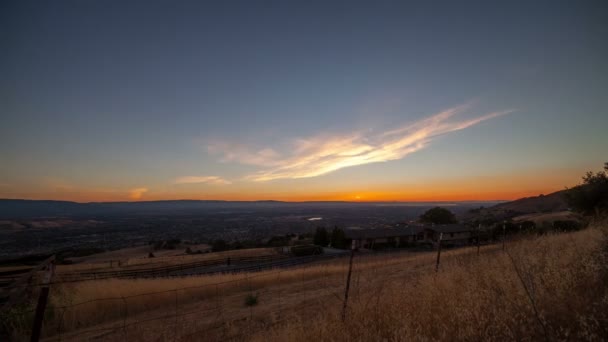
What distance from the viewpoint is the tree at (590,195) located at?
23984 millimetres

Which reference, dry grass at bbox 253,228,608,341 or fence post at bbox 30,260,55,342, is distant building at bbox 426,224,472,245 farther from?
fence post at bbox 30,260,55,342

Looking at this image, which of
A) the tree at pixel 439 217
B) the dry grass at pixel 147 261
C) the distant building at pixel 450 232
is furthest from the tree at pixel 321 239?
the tree at pixel 439 217

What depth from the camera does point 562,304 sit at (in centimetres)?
404

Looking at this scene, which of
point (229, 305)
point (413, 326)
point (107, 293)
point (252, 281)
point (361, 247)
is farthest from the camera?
point (361, 247)

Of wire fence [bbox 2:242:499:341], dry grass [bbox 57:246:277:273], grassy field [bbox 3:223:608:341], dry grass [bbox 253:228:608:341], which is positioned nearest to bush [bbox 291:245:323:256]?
dry grass [bbox 57:246:277:273]

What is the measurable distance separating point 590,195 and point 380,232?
3436 centimetres

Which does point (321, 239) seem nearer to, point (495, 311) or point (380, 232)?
point (380, 232)

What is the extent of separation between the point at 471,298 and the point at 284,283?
1233 centimetres

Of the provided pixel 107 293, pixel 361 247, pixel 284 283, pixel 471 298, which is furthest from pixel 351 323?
pixel 361 247

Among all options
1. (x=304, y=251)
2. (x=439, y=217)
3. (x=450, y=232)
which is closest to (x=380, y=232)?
(x=450, y=232)

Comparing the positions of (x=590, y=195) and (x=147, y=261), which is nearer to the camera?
(x=590, y=195)

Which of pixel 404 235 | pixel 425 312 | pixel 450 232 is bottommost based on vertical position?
pixel 404 235

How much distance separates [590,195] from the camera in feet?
80.7

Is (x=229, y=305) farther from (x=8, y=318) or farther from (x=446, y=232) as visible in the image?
(x=446, y=232)
